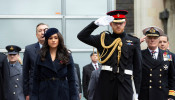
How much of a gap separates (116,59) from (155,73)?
165 centimetres

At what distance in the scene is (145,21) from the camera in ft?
63.5

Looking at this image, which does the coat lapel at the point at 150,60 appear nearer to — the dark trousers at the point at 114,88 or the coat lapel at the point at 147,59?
the coat lapel at the point at 147,59

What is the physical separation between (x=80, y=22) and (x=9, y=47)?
7.16 feet

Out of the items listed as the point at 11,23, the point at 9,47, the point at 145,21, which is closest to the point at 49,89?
the point at 9,47

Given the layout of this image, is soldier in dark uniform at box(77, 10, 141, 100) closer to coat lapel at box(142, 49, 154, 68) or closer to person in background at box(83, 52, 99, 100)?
coat lapel at box(142, 49, 154, 68)

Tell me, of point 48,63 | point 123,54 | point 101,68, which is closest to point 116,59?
point 123,54

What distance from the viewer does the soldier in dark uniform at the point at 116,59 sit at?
8102 millimetres

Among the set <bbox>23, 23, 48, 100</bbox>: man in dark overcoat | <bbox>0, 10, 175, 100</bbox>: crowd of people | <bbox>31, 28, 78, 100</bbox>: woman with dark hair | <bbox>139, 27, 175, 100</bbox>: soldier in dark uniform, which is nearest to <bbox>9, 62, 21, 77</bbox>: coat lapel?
<bbox>23, 23, 48, 100</bbox>: man in dark overcoat

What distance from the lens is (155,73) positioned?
959cm

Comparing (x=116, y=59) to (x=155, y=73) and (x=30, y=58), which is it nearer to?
(x=155, y=73)

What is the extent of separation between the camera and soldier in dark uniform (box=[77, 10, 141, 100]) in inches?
319

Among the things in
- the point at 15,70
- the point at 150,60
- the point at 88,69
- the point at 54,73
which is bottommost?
the point at 88,69

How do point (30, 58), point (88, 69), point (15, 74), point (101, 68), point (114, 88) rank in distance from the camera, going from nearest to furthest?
point (114, 88) < point (101, 68) < point (30, 58) < point (15, 74) < point (88, 69)

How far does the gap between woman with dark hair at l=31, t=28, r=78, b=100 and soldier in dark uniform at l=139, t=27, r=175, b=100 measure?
1.77m
